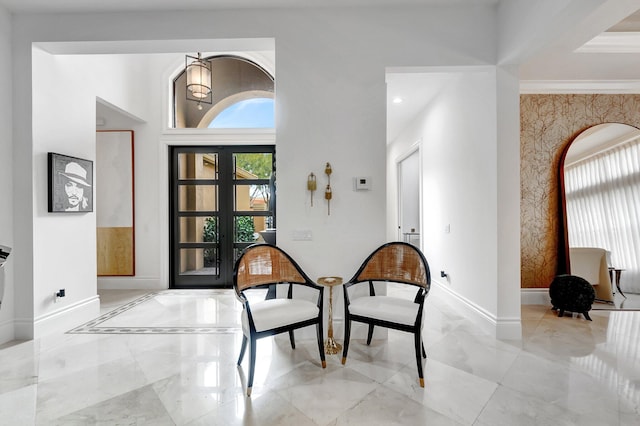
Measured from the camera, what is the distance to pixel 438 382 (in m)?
2.12

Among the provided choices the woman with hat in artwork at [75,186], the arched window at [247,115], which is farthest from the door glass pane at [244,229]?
the woman with hat in artwork at [75,186]

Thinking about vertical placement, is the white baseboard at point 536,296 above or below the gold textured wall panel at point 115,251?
below

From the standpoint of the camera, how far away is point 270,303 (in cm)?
237

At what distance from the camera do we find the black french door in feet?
16.2

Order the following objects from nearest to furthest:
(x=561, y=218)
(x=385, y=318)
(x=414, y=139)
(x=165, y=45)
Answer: (x=385, y=318) < (x=165, y=45) < (x=561, y=218) < (x=414, y=139)

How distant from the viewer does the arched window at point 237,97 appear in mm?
4875

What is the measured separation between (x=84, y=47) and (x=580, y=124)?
18.5 ft

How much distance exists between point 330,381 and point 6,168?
3436 millimetres

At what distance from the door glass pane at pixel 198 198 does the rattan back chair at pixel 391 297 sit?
3.11 meters

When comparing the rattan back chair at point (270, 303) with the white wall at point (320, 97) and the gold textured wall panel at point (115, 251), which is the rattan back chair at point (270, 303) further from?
the gold textured wall panel at point (115, 251)

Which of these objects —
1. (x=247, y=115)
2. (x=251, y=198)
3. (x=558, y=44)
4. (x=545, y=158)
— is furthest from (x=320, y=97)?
(x=545, y=158)

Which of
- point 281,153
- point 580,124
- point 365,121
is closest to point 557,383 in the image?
point 365,121

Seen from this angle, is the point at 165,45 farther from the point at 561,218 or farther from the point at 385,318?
the point at 561,218

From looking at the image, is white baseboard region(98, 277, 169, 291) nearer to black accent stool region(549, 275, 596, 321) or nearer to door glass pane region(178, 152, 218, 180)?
door glass pane region(178, 152, 218, 180)
